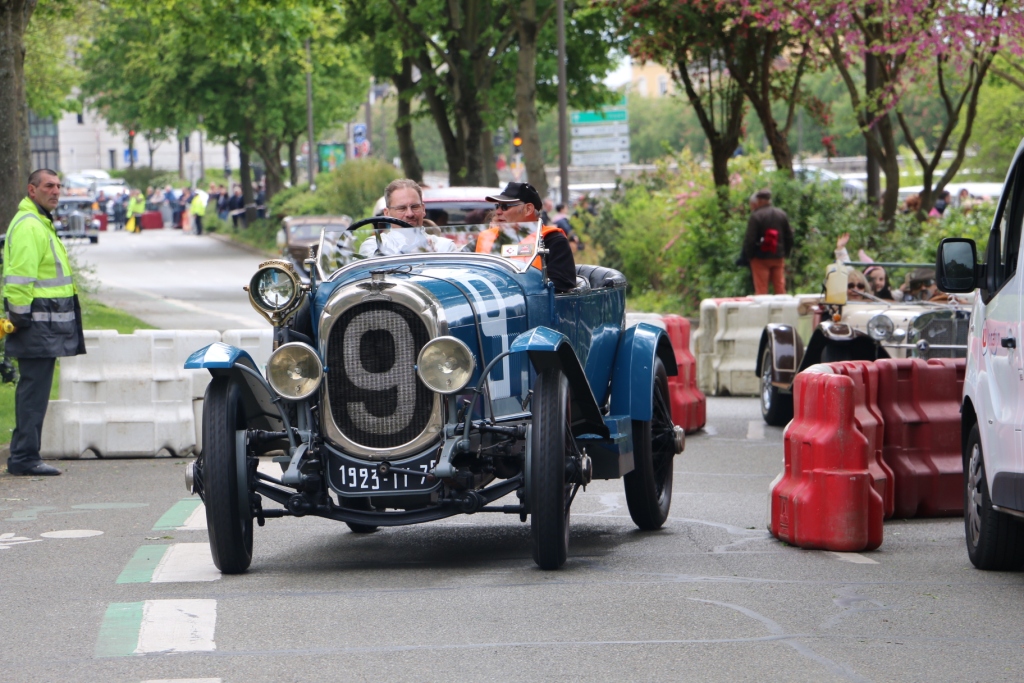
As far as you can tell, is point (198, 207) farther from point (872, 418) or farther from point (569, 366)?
point (569, 366)

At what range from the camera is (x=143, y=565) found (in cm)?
780

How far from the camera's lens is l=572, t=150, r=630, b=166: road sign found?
4631cm

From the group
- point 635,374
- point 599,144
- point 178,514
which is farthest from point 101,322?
point 599,144

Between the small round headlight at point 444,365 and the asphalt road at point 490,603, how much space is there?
2.88 ft

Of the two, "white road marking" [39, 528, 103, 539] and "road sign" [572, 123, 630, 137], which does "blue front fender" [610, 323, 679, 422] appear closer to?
"white road marking" [39, 528, 103, 539]

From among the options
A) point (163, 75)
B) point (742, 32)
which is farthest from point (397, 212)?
point (163, 75)

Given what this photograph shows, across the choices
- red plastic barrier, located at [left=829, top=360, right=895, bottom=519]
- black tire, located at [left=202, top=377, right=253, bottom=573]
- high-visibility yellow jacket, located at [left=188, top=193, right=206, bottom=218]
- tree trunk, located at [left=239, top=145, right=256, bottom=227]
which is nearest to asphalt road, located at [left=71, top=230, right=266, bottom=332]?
high-visibility yellow jacket, located at [left=188, top=193, right=206, bottom=218]

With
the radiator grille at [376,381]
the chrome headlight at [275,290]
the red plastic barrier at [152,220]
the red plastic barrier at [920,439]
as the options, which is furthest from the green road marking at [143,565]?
the red plastic barrier at [152,220]

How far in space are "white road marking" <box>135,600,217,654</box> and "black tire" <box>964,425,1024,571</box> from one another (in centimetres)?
342

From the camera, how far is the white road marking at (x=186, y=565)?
7.41 metres

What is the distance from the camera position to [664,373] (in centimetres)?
916

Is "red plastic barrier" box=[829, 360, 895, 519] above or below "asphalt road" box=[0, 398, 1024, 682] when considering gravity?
above

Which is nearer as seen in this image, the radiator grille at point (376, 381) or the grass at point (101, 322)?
the radiator grille at point (376, 381)

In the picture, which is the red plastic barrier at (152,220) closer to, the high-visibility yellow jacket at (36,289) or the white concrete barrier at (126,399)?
the white concrete barrier at (126,399)
